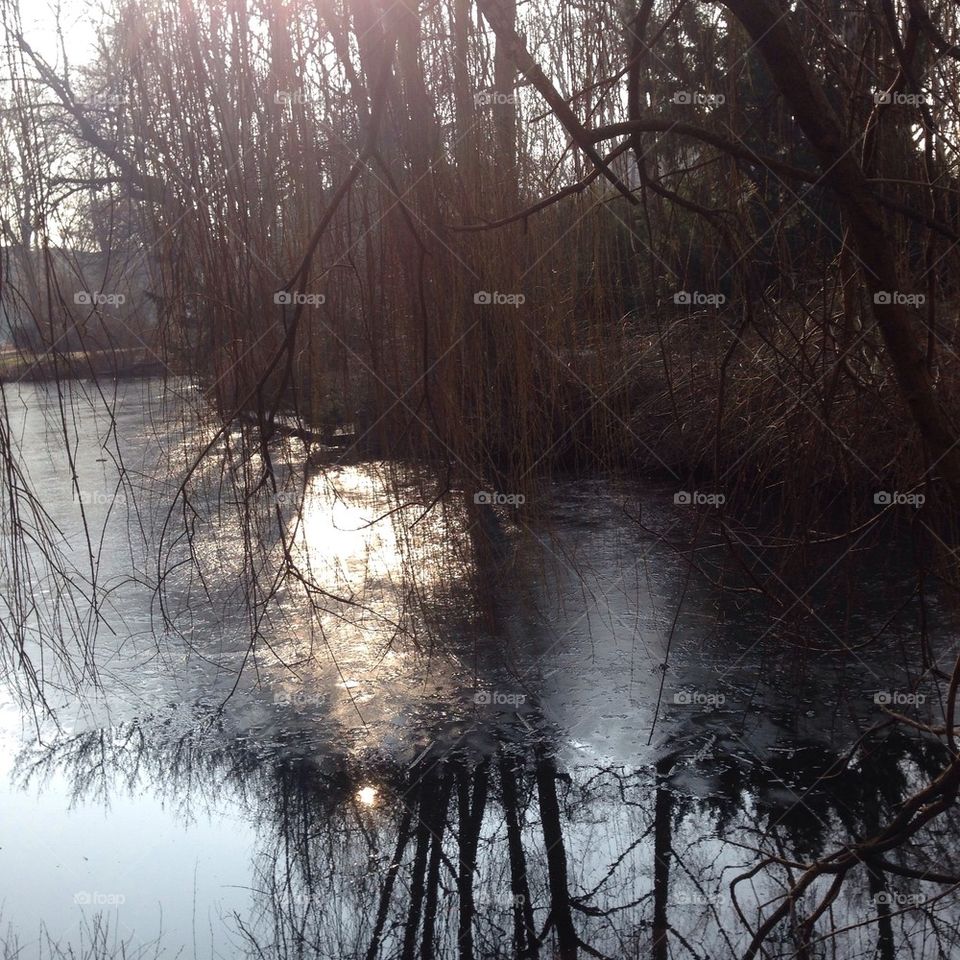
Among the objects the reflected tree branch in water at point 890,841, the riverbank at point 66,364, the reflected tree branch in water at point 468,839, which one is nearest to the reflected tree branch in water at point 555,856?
the reflected tree branch in water at point 468,839

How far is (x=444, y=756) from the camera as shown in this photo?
290 centimetres

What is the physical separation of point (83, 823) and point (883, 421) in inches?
95.2

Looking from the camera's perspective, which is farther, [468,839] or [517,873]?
[468,839]

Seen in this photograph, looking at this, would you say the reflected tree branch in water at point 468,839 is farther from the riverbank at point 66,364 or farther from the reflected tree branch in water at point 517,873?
the riverbank at point 66,364

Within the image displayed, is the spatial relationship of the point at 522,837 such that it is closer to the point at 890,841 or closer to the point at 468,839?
the point at 468,839

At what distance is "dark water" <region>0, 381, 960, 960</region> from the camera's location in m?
2.22

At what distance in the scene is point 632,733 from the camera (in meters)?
3.00

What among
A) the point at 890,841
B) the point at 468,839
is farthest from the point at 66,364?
the point at 890,841

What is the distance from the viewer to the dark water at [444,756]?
222 cm

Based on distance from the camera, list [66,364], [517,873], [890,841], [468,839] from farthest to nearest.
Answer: [66,364], [468,839], [517,873], [890,841]

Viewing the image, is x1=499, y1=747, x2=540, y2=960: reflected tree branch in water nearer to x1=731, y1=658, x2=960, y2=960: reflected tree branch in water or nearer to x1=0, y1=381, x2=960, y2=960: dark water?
x1=0, y1=381, x2=960, y2=960: dark water

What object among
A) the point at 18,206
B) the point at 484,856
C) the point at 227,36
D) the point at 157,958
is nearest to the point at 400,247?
the point at 227,36

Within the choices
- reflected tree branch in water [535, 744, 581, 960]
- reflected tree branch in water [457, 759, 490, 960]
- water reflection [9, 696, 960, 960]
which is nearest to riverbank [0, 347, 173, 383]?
water reflection [9, 696, 960, 960]

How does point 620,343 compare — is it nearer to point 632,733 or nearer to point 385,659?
point 385,659
